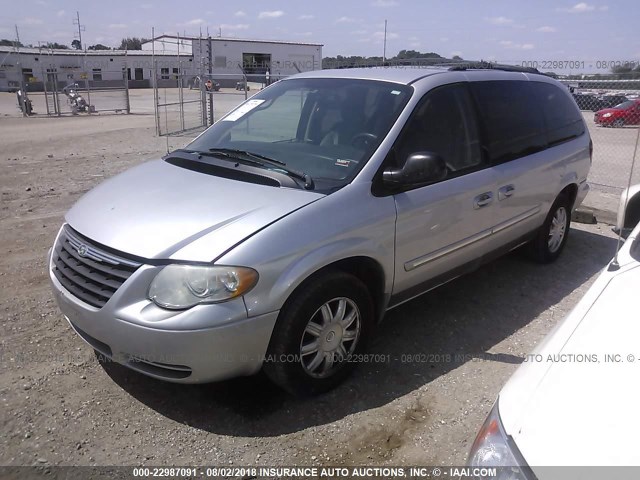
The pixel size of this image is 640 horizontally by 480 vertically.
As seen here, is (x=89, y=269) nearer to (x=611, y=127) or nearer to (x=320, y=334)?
(x=320, y=334)

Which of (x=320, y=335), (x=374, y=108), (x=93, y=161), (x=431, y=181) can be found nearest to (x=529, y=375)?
(x=320, y=335)

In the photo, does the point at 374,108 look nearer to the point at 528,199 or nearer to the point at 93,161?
the point at 528,199

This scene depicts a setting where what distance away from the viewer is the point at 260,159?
135 inches

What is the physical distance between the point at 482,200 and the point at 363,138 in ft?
3.67

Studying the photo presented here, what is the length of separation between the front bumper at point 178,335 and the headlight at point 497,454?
4.11 ft

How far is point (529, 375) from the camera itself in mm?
1886

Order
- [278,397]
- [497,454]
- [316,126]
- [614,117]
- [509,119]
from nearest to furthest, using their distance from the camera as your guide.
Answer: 1. [497,454]
2. [278,397]
3. [316,126]
4. [509,119]
5. [614,117]

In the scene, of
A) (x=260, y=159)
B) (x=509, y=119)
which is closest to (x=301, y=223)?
(x=260, y=159)

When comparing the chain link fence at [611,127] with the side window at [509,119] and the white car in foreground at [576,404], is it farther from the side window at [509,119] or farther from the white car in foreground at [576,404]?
the white car in foreground at [576,404]

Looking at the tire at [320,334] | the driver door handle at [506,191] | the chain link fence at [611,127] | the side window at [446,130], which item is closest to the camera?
the tire at [320,334]

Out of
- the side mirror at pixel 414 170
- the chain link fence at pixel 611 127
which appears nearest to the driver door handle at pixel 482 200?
the side mirror at pixel 414 170

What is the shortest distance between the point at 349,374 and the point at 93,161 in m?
8.72

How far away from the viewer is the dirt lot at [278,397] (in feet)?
8.85

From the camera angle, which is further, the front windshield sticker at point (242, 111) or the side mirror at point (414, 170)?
the front windshield sticker at point (242, 111)
